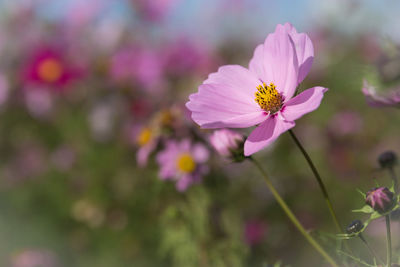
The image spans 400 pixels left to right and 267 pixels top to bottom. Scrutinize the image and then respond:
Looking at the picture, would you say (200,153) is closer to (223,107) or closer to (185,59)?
(223,107)


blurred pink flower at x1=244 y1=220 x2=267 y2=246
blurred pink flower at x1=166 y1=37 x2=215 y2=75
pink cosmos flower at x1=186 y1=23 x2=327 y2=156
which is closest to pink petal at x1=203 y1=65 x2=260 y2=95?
pink cosmos flower at x1=186 y1=23 x2=327 y2=156

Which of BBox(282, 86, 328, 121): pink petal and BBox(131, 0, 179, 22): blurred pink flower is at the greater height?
BBox(131, 0, 179, 22): blurred pink flower

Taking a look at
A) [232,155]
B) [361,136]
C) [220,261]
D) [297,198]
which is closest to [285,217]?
[297,198]

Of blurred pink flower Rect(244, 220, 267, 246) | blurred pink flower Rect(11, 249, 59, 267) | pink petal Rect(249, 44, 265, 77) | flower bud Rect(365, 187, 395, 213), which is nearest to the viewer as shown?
flower bud Rect(365, 187, 395, 213)

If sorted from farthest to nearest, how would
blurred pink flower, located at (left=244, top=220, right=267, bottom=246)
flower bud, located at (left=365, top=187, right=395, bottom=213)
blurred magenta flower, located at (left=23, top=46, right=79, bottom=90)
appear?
blurred magenta flower, located at (left=23, top=46, right=79, bottom=90) → blurred pink flower, located at (left=244, top=220, right=267, bottom=246) → flower bud, located at (left=365, top=187, right=395, bottom=213)

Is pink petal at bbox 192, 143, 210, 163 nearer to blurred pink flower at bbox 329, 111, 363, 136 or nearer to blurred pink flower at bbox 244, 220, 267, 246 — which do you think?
blurred pink flower at bbox 244, 220, 267, 246

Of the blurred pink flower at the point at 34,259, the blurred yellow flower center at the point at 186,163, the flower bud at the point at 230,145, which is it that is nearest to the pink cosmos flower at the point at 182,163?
the blurred yellow flower center at the point at 186,163
